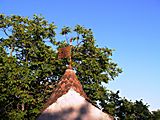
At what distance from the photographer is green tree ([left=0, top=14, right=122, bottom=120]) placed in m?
39.1

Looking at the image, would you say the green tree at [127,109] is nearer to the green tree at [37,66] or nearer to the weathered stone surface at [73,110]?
the green tree at [37,66]

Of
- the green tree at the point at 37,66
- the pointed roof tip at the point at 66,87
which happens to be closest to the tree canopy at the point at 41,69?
the green tree at the point at 37,66

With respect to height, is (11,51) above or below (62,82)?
above

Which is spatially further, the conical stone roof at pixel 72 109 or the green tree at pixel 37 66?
the green tree at pixel 37 66

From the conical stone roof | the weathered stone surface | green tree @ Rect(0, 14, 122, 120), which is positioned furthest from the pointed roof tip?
green tree @ Rect(0, 14, 122, 120)

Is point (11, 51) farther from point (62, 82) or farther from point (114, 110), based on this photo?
point (62, 82)

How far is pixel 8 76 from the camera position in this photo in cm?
3809

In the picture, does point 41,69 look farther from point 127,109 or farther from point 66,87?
point 66,87

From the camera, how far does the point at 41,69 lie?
141 feet

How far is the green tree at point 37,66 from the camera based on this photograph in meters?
39.1

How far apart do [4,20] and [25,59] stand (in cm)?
644

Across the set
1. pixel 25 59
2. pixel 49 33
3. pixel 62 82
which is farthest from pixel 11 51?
pixel 62 82

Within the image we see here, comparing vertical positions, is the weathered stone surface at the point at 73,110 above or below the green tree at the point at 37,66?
below

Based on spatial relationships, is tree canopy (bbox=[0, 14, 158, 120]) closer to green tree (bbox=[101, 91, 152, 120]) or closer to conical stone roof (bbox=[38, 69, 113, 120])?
green tree (bbox=[101, 91, 152, 120])
